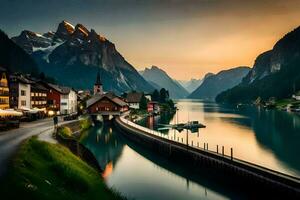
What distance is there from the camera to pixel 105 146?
3359 inches

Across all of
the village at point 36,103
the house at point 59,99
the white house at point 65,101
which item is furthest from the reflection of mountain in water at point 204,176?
the white house at point 65,101

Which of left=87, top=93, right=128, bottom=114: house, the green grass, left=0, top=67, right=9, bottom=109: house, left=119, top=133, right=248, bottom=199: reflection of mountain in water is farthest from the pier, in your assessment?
left=87, top=93, right=128, bottom=114: house

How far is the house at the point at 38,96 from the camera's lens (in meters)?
111

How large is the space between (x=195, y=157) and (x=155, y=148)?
60.6 feet

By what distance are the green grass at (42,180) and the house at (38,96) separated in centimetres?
7429

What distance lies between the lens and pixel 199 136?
105938mm

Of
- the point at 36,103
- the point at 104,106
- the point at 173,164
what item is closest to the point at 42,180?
the point at 173,164

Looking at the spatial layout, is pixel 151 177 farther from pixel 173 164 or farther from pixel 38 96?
pixel 38 96

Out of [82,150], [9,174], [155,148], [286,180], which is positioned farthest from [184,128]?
[9,174]

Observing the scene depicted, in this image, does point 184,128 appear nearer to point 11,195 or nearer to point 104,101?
point 104,101

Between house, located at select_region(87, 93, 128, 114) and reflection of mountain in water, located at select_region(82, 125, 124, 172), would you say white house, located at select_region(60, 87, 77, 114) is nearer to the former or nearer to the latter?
house, located at select_region(87, 93, 128, 114)

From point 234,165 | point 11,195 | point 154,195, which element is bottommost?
point 154,195

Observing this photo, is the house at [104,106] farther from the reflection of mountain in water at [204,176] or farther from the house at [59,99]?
the reflection of mountain in water at [204,176]

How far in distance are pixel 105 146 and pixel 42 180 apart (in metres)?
60.0
